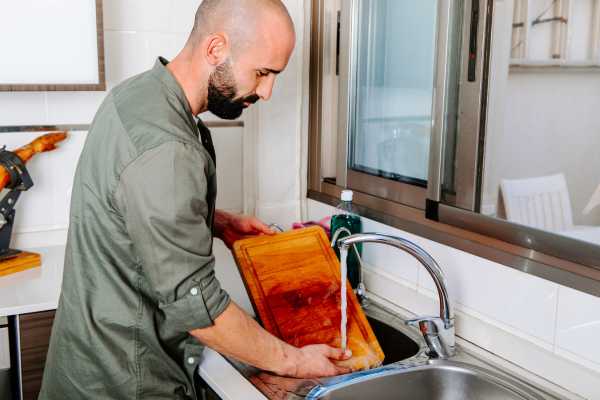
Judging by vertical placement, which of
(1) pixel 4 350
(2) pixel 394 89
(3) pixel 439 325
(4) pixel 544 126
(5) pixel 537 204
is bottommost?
(1) pixel 4 350

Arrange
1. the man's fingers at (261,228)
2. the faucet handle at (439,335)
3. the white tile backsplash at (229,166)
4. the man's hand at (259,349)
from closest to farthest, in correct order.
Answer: the man's hand at (259,349), the faucet handle at (439,335), the man's fingers at (261,228), the white tile backsplash at (229,166)

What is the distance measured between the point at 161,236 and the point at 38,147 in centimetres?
82

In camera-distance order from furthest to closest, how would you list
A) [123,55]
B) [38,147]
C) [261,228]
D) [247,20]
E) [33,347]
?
1. [123,55]
2. [38,147]
3. [261,228]
4. [33,347]
5. [247,20]

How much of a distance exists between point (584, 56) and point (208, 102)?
3.12 ft

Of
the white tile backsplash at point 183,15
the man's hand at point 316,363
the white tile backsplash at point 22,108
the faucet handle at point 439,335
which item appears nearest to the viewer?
the man's hand at point 316,363

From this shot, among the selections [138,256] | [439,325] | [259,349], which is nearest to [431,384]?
[439,325]

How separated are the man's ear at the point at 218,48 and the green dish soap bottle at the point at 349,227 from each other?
1.91 feet

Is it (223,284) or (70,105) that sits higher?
(70,105)

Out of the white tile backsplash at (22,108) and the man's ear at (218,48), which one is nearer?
the man's ear at (218,48)

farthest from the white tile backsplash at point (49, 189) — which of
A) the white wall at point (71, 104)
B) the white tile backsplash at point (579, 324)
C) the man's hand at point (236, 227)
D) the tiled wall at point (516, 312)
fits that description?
the white tile backsplash at point (579, 324)

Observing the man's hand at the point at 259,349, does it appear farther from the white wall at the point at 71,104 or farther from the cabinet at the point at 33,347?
the white wall at the point at 71,104

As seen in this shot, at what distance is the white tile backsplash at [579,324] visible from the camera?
107 cm

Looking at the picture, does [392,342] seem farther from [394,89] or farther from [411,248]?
[394,89]

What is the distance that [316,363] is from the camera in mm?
1170
